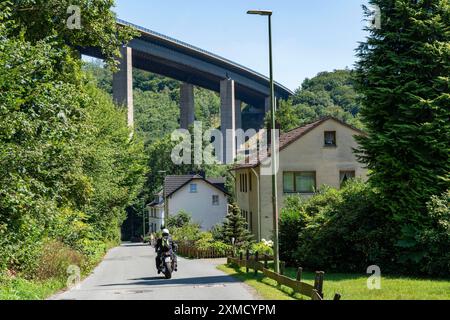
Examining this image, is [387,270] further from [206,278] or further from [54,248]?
[54,248]

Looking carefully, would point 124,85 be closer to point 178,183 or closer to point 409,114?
point 178,183

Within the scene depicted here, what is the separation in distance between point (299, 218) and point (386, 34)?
8844 mm

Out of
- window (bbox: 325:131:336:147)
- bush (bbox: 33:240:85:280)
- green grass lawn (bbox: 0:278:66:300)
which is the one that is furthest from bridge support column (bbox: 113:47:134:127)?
green grass lawn (bbox: 0:278:66:300)

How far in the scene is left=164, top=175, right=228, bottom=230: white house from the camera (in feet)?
252

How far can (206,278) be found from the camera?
76.8ft

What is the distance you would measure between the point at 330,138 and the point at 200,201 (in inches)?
1444

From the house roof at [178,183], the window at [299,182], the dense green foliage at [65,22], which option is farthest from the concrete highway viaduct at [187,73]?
the dense green foliage at [65,22]

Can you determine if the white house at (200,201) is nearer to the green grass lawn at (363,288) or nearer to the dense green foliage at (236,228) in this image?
the dense green foliage at (236,228)

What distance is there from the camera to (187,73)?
109000 millimetres

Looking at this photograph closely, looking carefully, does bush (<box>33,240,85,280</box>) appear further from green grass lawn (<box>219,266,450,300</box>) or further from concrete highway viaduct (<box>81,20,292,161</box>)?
concrete highway viaduct (<box>81,20,292,161</box>)

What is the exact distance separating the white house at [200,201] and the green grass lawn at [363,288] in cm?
Answer: 5352

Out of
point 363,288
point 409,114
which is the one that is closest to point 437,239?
point 363,288

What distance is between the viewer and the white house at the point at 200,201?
76.8 meters
